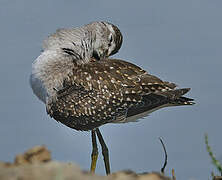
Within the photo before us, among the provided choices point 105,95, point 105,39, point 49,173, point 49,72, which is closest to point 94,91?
point 105,95

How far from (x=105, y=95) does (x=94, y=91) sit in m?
0.29

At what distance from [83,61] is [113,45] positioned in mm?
1444

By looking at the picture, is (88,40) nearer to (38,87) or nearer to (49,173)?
(38,87)

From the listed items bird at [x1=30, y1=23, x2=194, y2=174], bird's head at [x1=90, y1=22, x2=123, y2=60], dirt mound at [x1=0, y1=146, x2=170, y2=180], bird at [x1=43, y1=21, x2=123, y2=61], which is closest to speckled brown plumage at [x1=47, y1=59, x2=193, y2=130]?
bird at [x1=30, y1=23, x2=194, y2=174]

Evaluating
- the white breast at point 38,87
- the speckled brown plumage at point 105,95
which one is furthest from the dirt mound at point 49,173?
the white breast at point 38,87

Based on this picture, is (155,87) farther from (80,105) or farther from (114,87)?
(80,105)

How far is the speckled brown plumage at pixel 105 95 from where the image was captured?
1261cm

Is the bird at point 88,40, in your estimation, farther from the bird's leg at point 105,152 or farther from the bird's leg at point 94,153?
the bird's leg at point 94,153

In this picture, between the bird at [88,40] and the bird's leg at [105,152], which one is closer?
the bird's leg at [105,152]

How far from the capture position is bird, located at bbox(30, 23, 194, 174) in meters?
12.6

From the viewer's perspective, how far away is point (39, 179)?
4.90 meters

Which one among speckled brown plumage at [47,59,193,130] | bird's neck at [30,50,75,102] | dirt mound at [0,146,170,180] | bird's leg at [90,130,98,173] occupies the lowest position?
dirt mound at [0,146,170,180]

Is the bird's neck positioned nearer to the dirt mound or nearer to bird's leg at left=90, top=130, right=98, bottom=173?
bird's leg at left=90, top=130, right=98, bottom=173

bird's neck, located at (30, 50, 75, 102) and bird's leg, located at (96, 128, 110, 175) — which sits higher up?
bird's neck, located at (30, 50, 75, 102)
